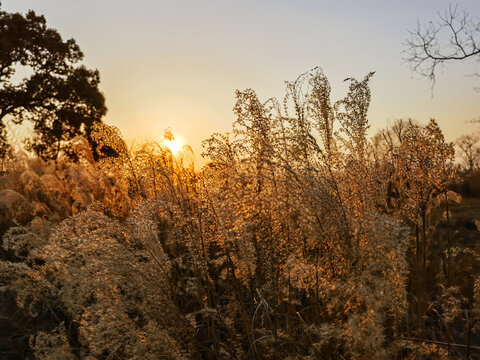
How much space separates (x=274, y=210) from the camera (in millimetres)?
2041

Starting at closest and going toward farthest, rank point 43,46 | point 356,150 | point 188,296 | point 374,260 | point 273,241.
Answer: point 374,260 → point 273,241 → point 356,150 → point 188,296 → point 43,46

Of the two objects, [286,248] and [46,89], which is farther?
[46,89]

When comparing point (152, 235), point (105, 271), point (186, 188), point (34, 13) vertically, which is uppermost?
point (34, 13)

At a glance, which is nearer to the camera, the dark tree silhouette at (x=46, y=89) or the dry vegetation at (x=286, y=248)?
the dry vegetation at (x=286, y=248)

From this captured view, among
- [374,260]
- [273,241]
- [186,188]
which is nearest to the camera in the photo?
[374,260]

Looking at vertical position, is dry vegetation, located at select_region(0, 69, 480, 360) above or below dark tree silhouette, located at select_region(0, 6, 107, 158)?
below

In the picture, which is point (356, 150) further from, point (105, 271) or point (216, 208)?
point (105, 271)

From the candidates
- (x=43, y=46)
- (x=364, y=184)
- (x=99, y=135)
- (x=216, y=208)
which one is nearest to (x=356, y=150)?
(x=364, y=184)

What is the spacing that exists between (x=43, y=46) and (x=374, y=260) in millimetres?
22118

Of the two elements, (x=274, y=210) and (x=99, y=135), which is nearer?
(x=274, y=210)

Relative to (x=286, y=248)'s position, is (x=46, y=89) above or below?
above

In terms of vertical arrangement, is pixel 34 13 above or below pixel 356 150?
above

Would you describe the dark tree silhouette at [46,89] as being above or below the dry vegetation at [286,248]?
above

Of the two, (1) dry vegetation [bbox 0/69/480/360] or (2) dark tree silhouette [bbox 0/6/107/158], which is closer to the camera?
(1) dry vegetation [bbox 0/69/480/360]
